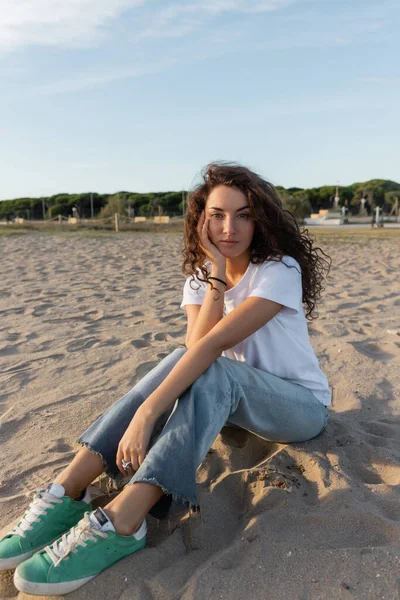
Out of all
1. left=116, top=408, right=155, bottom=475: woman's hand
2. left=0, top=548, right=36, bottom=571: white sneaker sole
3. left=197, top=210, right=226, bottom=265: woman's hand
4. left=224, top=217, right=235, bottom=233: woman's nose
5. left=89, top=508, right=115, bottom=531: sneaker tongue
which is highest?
left=224, top=217, right=235, bottom=233: woman's nose

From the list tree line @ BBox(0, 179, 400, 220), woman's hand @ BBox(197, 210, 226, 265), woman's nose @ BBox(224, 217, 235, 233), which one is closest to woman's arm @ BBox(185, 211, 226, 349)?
woman's hand @ BBox(197, 210, 226, 265)

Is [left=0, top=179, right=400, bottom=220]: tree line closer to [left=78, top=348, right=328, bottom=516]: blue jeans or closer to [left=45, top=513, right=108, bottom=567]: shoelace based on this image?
[left=78, top=348, right=328, bottom=516]: blue jeans

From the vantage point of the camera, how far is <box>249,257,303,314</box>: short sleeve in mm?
2072

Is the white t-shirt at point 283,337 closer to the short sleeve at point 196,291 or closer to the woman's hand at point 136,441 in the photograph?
the short sleeve at point 196,291

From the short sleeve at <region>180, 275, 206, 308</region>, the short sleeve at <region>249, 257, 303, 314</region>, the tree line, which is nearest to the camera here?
the short sleeve at <region>249, 257, 303, 314</region>

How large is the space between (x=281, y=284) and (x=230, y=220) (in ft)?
1.19

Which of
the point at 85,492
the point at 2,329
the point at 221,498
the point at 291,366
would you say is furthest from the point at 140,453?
the point at 2,329

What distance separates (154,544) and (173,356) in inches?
26.2

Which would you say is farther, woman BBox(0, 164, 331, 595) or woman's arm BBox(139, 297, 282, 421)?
woman's arm BBox(139, 297, 282, 421)

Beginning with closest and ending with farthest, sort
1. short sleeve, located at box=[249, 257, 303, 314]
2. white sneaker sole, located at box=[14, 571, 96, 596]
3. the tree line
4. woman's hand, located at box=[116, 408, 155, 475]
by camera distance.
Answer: white sneaker sole, located at box=[14, 571, 96, 596], woman's hand, located at box=[116, 408, 155, 475], short sleeve, located at box=[249, 257, 303, 314], the tree line

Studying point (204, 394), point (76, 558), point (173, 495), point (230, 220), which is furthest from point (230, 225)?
point (76, 558)

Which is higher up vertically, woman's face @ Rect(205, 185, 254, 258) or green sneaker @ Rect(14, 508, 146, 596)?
woman's face @ Rect(205, 185, 254, 258)

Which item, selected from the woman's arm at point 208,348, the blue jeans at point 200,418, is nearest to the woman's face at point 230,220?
the woman's arm at point 208,348

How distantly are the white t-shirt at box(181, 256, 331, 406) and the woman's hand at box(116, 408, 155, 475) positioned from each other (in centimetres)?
61
